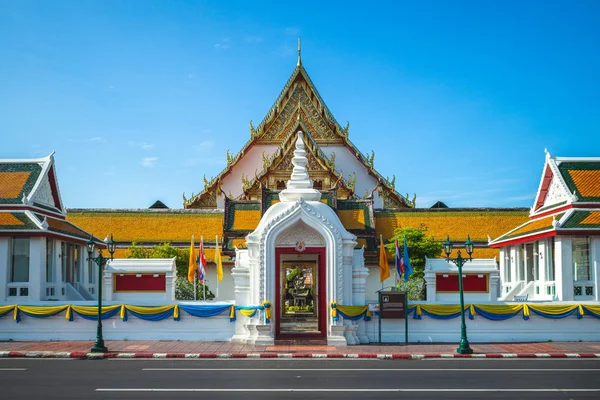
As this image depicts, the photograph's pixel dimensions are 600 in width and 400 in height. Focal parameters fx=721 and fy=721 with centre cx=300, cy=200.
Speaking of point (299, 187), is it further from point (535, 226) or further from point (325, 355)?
point (535, 226)

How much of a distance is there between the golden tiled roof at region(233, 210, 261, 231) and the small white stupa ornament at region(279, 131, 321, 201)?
13.3 metres

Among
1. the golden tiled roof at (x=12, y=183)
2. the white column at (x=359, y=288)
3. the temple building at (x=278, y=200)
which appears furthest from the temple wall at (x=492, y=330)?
the temple building at (x=278, y=200)

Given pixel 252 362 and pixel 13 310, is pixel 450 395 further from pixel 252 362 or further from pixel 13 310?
pixel 13 310

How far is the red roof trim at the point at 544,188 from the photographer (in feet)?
87.9

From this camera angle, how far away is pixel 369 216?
119ft

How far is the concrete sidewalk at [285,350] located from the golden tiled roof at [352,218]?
51.3ft

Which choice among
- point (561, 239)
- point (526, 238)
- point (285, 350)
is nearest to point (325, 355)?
point (285, 350)

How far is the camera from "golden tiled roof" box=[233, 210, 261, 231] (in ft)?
118

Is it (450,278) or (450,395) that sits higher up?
(450,278)

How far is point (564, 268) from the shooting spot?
75.6 feet

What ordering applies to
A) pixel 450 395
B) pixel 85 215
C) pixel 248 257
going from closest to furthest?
pixel 450 395, pixel 248 257, pixel 85 215

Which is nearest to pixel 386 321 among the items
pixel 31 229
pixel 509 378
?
pixel 509 378

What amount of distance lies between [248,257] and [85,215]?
22.1 meters

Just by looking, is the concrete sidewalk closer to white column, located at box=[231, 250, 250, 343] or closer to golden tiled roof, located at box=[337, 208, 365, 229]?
white column, located at box=[231, 250, 250, 343]
